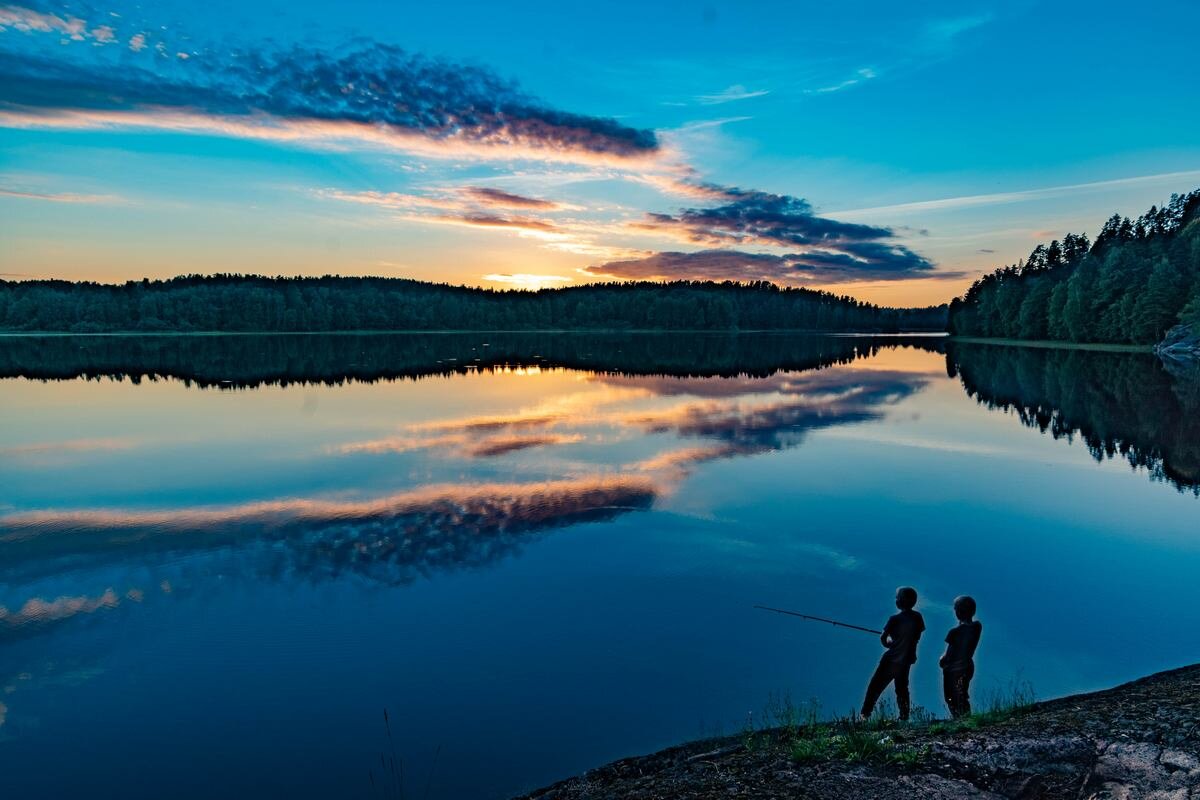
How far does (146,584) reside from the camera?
47.8 ft

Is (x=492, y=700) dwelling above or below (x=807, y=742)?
below

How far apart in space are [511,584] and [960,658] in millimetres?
8493

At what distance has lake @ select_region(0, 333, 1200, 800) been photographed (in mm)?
9477

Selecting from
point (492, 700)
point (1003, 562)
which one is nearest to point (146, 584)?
point (492, 700)

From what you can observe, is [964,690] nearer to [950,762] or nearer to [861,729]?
[861,729]

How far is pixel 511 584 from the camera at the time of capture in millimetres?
14812

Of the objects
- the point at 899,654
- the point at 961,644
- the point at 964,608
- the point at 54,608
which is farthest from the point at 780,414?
the point at 54,608

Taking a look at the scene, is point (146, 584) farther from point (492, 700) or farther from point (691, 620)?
point (691, 620)

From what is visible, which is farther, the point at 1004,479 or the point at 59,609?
the point at 1004,479

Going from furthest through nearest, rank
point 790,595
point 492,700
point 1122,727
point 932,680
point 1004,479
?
point 1004,479, point 790,595, point 932,680, point 492,700, point 1122,727

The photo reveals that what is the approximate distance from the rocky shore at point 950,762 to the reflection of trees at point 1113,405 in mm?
20098

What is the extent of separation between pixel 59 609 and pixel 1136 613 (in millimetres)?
20242

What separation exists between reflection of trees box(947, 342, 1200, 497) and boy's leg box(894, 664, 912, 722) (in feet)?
64.3

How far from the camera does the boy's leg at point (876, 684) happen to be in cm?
981
